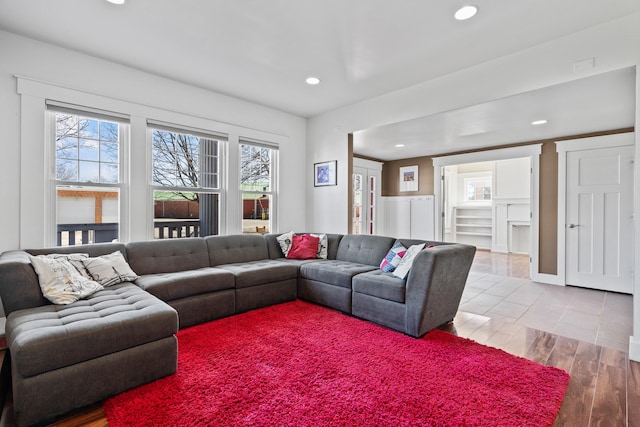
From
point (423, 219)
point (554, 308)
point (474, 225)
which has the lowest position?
point (554, 308)

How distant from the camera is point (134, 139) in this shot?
3439mm

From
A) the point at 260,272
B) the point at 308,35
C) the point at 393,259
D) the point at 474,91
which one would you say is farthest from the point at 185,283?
the point at 474,91

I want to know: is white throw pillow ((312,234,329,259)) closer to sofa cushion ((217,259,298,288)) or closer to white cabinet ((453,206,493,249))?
sofa cushion ((217,259,298,288))

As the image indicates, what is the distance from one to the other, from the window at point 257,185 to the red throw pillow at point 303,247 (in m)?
0.75

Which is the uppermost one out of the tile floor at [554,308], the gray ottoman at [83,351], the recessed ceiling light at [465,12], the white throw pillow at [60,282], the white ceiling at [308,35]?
the white ceiling at [308,35]

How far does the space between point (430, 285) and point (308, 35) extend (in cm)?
239

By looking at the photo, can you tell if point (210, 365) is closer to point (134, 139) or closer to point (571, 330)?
point (134, 139)

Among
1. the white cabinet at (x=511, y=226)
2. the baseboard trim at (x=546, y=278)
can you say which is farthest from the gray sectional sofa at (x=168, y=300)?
the white cabinet at (x=511, y=226)

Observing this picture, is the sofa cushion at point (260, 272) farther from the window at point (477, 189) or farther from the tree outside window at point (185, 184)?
the window at point (477, 189)

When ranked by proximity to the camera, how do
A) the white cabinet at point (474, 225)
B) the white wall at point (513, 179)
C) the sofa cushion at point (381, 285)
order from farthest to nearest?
the white cabinet at point (474, 225)
the white wall at point (513, 179)
the sofa cushion at point (381, 285)

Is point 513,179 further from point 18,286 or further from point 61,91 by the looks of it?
point 18,286

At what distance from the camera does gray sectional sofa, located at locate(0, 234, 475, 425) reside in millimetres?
1623

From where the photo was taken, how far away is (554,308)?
3.62 m

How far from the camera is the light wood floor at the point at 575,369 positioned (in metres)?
1.66
